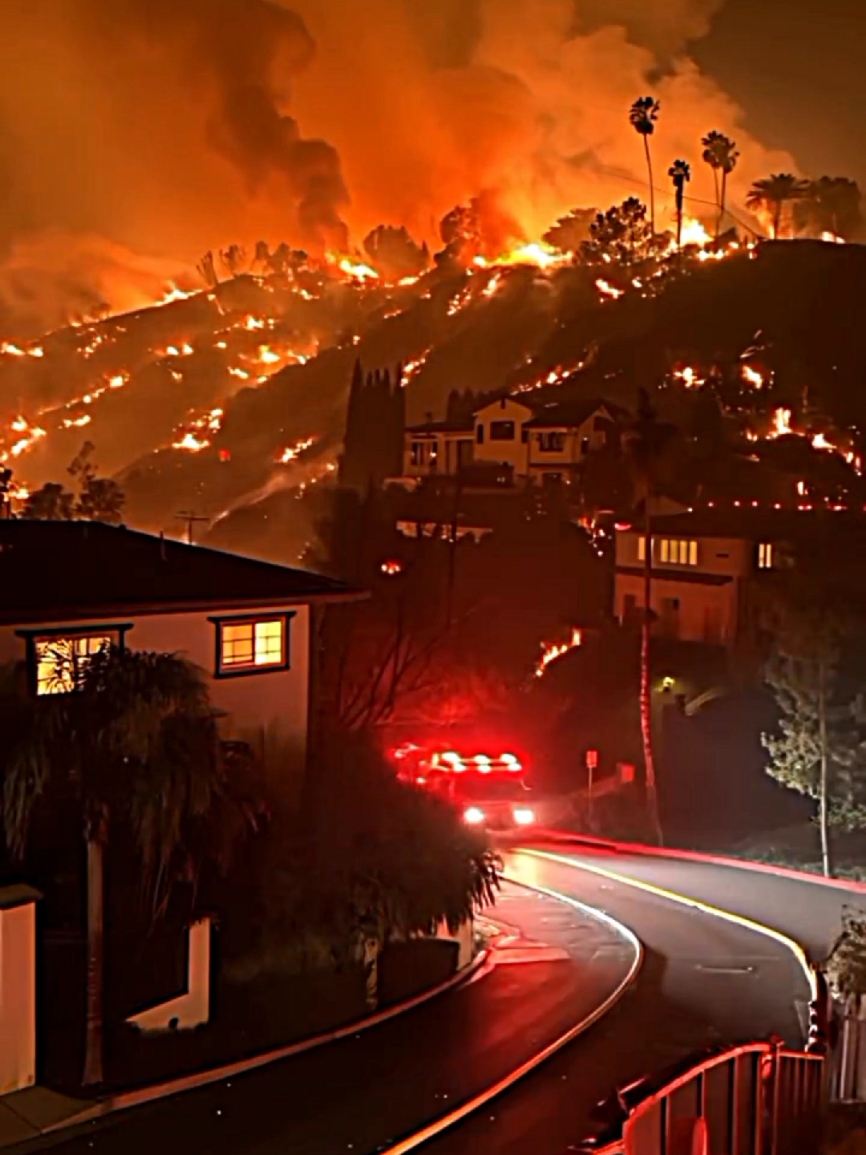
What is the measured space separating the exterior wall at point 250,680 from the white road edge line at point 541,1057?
7.29 meters

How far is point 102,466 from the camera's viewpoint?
581 ft

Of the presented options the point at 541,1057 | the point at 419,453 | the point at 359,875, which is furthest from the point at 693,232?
the point at 541,1057

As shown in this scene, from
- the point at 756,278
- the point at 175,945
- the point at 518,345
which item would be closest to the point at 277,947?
the point at 175,945

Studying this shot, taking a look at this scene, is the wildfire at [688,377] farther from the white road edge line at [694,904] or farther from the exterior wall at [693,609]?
the white road edge line at [694,904]

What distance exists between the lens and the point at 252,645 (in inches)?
902

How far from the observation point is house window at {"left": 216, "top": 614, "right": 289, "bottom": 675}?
A: 22359 millimetres

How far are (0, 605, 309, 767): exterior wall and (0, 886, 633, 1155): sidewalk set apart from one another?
5.69m

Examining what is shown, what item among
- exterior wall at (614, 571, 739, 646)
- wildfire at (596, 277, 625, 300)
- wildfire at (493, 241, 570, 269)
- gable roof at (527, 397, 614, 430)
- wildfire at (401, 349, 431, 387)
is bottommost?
exterior wall at (614, 571, 739, 646)

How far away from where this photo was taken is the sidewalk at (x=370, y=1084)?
1459cm

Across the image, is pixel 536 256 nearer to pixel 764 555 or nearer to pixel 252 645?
pixel 764 555

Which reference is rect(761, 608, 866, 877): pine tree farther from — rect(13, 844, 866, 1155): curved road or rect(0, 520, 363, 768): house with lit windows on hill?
rect(0, 520, 363, 768): house with lit windows on hill

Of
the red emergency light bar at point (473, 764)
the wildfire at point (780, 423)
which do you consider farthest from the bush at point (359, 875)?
the wildfire at point (780, 423)

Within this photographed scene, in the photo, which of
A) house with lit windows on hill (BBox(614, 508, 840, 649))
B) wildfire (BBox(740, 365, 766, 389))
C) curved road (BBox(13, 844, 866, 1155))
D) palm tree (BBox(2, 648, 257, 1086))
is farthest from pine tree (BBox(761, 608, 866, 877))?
wildfire (BBox(740, 365, 766, 389))

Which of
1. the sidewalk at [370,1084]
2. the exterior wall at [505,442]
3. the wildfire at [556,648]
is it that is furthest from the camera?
the exterior wall at [505,442]
